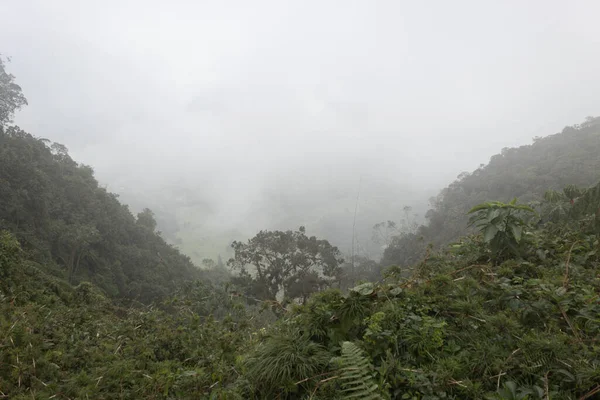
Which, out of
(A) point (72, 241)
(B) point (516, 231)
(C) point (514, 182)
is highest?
(A) point (72, 241)

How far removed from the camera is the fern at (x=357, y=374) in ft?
5.21

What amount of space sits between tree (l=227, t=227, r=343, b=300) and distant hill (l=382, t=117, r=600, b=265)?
7.97 meters

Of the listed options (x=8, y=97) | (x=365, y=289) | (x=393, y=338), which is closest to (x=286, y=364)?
(x=393, y=338)

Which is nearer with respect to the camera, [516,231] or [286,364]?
[286,364]

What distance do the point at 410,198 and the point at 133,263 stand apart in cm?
9678

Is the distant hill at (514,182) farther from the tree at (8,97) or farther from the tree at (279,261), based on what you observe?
the tree at (8,97)

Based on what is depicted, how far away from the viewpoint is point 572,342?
1743 mm

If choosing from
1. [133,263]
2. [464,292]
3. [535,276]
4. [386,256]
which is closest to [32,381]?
[464,292]

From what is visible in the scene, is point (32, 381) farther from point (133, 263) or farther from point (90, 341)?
point (133, 263)

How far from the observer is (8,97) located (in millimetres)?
26859

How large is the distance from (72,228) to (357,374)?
26899 mm

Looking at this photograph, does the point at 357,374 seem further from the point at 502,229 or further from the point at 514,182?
the point at 514,182

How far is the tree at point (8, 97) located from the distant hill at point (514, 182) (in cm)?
3687

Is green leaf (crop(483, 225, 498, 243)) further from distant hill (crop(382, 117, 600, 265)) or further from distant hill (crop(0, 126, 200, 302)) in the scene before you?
distant hill (crop(0, 126, 200, 302))
